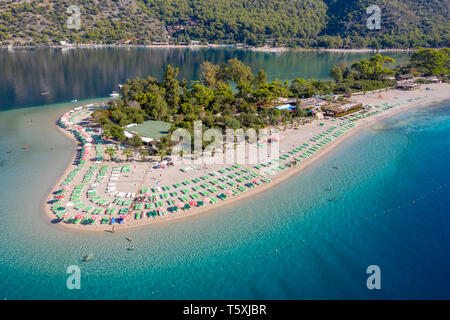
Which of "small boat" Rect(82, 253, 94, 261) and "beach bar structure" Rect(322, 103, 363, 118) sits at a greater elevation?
"beach bar structure" Rect(322, 103, 363, 118)

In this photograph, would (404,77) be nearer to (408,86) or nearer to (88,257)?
(408,86)

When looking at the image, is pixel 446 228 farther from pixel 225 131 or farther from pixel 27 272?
pixel 27 272

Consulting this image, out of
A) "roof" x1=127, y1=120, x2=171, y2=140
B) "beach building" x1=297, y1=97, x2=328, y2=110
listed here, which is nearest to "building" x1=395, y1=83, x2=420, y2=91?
"beach building" x1=297, y1=97, x2=328, y2=110

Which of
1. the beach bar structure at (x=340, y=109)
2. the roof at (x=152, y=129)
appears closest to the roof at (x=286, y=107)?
the beach bar structure at (x=340, y=109)

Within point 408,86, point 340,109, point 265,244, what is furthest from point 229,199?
point 408,86

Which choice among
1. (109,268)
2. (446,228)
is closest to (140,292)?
(109,268)

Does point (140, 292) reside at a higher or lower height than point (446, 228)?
lower

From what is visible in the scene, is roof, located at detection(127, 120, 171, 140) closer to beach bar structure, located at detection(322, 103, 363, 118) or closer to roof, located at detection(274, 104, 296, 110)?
roof, located at detection(274, 104, 296, 110)
